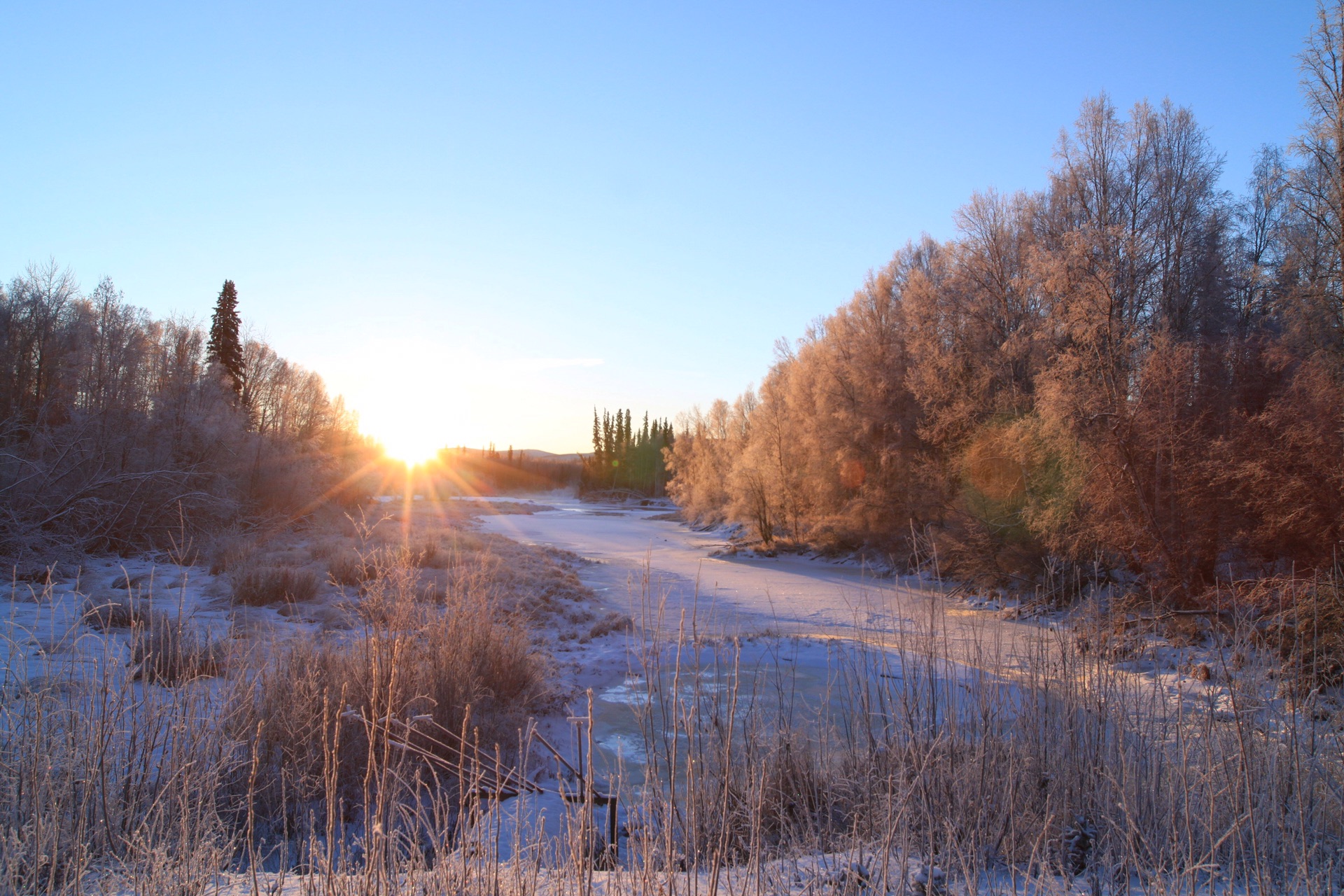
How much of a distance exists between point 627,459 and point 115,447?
92153mm

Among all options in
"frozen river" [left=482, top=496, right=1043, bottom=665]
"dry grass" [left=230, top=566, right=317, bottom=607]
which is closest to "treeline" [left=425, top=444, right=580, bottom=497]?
"frozen river" [left=482, top=496, right=1043, bottom=665]

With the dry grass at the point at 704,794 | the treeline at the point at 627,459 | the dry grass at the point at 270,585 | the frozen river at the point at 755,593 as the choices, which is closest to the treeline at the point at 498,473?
the treeline at the point at 627,459

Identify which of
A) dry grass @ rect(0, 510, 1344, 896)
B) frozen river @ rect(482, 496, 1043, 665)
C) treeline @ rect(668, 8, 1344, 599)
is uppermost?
treeline @ rect(668, 8, 1344, 599)

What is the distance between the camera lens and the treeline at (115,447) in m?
12.9

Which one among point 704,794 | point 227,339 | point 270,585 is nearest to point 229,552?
point 270,585

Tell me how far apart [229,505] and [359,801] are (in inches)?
642

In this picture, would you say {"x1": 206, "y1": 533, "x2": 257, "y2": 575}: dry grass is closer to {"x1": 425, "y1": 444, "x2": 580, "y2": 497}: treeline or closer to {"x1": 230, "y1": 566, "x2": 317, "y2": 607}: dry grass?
{"x1": 230, "y1": 566, "x2": 317, "y2": 607}: dry grass

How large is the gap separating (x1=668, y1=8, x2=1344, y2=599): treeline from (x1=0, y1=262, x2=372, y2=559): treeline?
15.4 metres

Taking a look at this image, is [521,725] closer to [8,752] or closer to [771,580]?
[8,752]

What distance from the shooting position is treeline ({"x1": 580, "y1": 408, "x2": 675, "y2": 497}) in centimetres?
10162

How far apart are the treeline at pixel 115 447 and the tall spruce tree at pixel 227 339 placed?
17.5 feet

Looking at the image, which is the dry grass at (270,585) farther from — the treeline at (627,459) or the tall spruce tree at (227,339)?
the treeline at (627,459)

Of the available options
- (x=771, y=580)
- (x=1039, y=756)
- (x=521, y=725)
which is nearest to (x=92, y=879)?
(x=521, y=725)

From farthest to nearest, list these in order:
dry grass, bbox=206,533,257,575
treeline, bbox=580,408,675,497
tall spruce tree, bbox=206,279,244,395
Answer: treeline, bbox=580,408,675,497 < tall spruce tree, bbox=206,279,244,395 < dry grass, bbox=206,533,257,575
